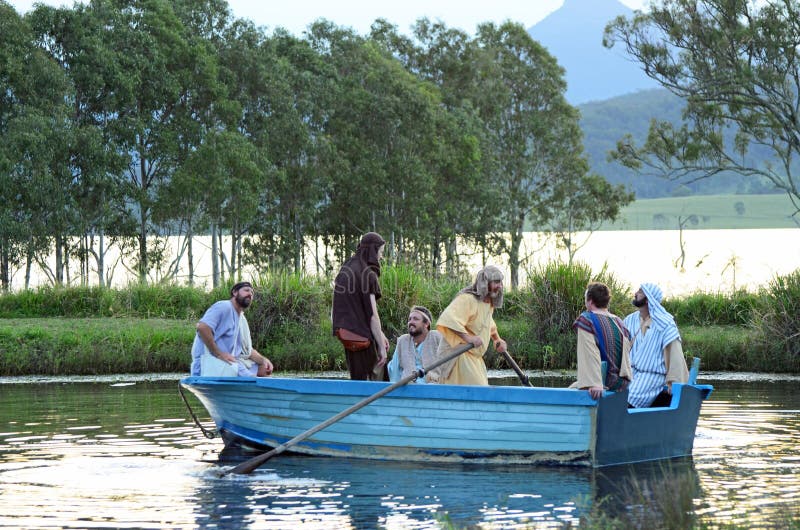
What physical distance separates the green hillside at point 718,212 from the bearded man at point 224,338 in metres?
159

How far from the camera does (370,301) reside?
12445mm

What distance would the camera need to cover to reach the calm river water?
901 cm

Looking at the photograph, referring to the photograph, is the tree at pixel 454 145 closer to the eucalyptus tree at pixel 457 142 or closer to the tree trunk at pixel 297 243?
the eucalyptus tree at pixel 457 142

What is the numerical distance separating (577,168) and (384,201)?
48.2ft

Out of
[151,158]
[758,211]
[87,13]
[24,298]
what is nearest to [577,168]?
[151,158]

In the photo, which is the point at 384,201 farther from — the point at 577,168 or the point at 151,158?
the point at 577,168

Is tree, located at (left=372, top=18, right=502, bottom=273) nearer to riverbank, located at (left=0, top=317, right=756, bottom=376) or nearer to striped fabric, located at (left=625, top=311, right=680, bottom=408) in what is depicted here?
riverbank, located at (left=0, top=317, right=756, bottom=376)

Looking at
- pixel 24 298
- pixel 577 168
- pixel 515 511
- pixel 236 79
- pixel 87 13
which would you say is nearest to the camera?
pixel 515 511

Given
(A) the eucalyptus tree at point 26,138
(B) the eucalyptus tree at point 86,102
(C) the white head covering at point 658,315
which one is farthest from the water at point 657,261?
(C) the white head covering at point 658,315

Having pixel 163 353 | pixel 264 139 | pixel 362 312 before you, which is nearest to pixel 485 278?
pixel 362 312

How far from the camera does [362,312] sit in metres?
12.6

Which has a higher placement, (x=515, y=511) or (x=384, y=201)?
(x=384, y=201)

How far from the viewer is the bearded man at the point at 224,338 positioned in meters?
12.4

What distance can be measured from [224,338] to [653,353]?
420cm
